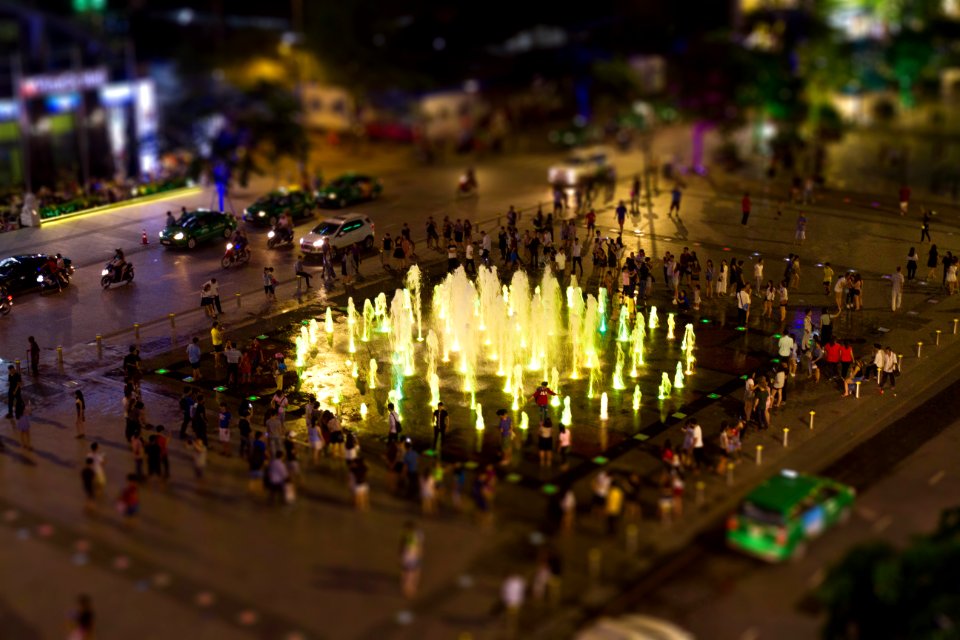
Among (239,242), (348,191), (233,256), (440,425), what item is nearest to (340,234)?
(239,242)

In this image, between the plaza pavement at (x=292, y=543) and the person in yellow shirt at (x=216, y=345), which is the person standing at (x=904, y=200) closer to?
the plaza pavement at (x=292, y=543)

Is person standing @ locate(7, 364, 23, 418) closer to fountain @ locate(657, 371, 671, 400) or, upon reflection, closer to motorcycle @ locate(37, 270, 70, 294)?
motorcycle @ locate(37, 270, 70, 294)

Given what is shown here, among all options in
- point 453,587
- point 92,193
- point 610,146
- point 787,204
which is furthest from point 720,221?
point 453,587

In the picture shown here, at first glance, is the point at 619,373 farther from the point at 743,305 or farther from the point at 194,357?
the point at 194,357

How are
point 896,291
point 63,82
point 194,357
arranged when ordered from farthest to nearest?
point 63,82
point 896,291
point 194,357

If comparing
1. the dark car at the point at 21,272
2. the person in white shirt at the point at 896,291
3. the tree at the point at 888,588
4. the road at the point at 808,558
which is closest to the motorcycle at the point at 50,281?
the dark car at the point at 21,272
